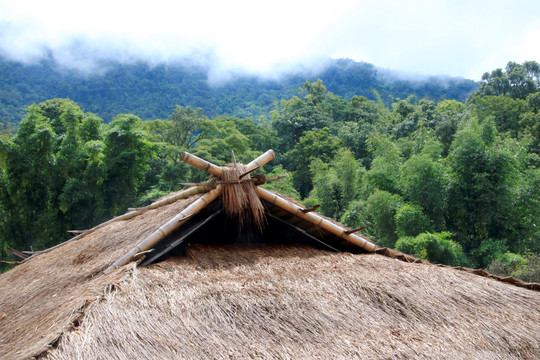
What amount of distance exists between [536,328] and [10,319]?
4.20 meters

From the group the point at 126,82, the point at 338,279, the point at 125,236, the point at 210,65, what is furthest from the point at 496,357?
the point at 210,65

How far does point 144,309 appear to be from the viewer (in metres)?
3.24

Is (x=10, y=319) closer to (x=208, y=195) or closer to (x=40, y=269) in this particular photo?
(x=40, y=269)

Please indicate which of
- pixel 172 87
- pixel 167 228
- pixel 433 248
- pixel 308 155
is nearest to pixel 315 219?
pixel 167 228

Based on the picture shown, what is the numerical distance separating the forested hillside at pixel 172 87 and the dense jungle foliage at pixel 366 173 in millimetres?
20546

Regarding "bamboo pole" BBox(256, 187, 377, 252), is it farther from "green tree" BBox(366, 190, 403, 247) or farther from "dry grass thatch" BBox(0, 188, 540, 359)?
"green tree" BBox(366, 190, 403, 247)

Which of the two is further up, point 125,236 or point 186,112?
point 125,236

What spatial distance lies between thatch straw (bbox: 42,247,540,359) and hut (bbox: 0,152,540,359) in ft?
0.03

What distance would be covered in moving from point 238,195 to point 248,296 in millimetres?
1196

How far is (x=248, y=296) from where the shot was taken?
11.7 ft

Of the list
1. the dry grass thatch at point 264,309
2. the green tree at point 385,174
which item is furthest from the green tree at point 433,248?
the dry grass thatch at point 264,309

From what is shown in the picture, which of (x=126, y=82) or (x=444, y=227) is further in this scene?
(x=126, y=82)

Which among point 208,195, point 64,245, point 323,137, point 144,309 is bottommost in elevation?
point 323,137

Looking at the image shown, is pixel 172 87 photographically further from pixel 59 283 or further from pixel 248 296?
pixel 248 296
